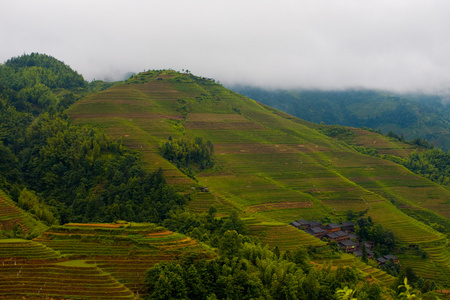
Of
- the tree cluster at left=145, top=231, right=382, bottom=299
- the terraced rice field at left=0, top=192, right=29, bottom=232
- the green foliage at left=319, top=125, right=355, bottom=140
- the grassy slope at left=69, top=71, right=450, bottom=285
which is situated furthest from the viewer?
the green foliage at left=319, top=125, right=355, bottom=140

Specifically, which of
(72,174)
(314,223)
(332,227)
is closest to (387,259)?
(332,227)

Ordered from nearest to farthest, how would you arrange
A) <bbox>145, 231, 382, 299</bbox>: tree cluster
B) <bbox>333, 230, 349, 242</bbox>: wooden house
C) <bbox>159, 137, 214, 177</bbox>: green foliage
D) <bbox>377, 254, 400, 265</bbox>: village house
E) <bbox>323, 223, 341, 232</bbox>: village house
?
<bbox>145, 231, 382, 299</bbox>: tree cluster, <bbox>377, 254, 400, 265</bbox>: village house, <bbox>333, 230, 349, 242</bbox>: wooden house, <bbox>323, 223, 341, 232</bbox>: village house, <bbox>159, 137, 214, 177</bbox>: green foliage

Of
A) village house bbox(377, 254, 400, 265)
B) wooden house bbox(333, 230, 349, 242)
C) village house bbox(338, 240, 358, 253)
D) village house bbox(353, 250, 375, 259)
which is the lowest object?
village house bbox(377, 254, 400, 265)

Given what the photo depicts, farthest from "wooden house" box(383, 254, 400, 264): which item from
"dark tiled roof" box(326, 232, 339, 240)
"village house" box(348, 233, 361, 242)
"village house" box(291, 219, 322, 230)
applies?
"village house" box(291, 219, 322, 230)

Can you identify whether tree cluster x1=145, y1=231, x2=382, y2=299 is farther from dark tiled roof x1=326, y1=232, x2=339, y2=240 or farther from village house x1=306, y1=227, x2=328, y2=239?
dark tiled roof x1=326, y1=232, x2=339, y2=240

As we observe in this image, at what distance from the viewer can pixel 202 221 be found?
159ft

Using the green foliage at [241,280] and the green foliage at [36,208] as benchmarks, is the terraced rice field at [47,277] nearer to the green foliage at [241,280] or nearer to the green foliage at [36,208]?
the green foliage at [241,280]

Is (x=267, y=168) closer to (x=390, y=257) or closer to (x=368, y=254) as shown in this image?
(x=368, y=254)

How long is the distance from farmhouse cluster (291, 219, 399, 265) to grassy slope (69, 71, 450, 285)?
8.07ft

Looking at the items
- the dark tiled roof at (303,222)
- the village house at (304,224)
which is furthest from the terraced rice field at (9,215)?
the dark tiled roof at (303,222)

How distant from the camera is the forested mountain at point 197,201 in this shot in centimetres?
2941

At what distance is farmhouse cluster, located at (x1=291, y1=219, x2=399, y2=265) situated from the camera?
50.9 m

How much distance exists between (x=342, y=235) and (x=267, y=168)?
23.3 meters

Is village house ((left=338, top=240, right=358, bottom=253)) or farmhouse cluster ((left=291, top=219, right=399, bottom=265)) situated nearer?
village house ((left=338, top=240, right=358, bottom=253))
